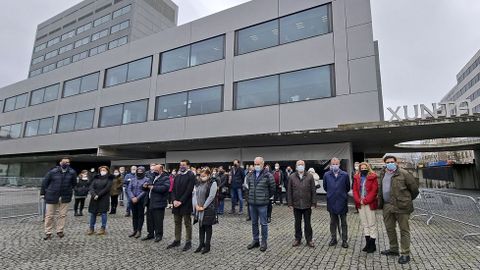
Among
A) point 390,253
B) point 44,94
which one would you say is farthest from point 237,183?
point 44,94

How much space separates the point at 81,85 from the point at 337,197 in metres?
26.1

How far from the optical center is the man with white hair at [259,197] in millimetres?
5953

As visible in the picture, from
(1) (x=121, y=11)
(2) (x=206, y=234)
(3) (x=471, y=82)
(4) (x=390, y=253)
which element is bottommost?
(4) (x=390, y=253)

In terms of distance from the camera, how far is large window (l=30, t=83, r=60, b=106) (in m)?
27.9

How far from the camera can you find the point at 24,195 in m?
11.8

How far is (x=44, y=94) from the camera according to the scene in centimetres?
2911

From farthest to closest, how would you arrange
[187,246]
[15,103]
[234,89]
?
[15,103]
[234,89]
[187,246]

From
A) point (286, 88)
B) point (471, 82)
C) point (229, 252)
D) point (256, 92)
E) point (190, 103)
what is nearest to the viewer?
point (229, 252)

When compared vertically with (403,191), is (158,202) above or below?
below

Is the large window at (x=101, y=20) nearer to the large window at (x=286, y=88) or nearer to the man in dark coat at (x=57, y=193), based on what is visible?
the large window at (x=286, y=88)

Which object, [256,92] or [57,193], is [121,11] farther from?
[57,193]

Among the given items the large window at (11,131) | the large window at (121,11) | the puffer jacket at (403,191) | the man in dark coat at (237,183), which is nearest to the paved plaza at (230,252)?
the puffer jacket at (403,191)

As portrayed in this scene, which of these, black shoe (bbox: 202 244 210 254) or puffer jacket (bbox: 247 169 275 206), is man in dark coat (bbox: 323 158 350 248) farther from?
black shoe (bbox: 202 244 210 254)

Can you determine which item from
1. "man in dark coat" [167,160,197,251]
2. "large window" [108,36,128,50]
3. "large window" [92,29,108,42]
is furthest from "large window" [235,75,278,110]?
"large window" [92,29,108,42]
